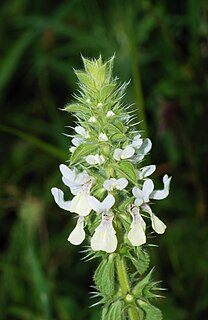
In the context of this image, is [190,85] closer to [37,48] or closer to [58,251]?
[58,251]

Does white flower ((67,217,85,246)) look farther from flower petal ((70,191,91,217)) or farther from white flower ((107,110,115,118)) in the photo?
white flower ((107,110,115,118))

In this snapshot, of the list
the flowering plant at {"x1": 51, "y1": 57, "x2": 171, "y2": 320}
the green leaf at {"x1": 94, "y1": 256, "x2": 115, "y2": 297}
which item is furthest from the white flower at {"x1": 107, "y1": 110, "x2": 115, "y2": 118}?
the green leaf at {"x1": 94, "y1": 256, "x2": 115, "y2": 297}

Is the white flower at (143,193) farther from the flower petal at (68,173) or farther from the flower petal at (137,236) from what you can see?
the flower petal at (68,173)

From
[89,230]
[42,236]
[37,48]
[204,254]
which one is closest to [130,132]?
[89,230]

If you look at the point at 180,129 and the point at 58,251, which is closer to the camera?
the point at 180,129

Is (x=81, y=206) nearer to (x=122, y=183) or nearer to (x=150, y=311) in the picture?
(x=122, y=183)

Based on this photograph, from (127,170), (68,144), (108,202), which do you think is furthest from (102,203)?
(68,144)
